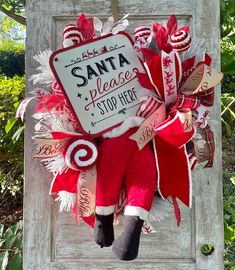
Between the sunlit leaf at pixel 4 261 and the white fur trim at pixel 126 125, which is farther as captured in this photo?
the sunlit leaf at pixel 4 261

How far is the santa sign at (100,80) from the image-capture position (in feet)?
3.10

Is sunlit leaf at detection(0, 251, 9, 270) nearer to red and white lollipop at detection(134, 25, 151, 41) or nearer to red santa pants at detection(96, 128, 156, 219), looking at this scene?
red santa pants at detection(96, 128, 156, 219)

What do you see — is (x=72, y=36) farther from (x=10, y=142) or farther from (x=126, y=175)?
(x=10, y=142)

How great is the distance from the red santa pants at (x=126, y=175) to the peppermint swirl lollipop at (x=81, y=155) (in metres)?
0.03

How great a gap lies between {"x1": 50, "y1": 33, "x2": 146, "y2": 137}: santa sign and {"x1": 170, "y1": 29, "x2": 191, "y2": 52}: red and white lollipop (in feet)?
0.33

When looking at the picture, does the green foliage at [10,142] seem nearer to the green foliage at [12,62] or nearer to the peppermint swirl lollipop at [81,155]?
the peppermint swirl lollipop at [81,155]

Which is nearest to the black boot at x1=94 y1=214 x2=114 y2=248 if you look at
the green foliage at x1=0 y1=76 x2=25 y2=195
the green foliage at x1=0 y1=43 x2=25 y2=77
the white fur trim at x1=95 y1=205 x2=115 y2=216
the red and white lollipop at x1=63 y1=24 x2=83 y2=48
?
the white fur trim at x1=95 y1=205 x2=115 y2=216

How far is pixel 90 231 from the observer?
1.10 m

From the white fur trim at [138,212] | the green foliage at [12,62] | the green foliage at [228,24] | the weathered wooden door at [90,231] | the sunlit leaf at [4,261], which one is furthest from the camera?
the green foliage at [12,62]

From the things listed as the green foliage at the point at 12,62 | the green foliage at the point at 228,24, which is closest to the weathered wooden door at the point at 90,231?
the green foliage at the point at 228,24

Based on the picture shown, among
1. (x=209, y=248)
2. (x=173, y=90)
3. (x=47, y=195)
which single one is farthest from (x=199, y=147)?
(x=47, y=195)

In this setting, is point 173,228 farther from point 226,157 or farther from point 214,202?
point 226,157

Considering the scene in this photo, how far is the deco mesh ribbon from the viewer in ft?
2.95

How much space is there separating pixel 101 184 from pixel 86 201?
6 cm
